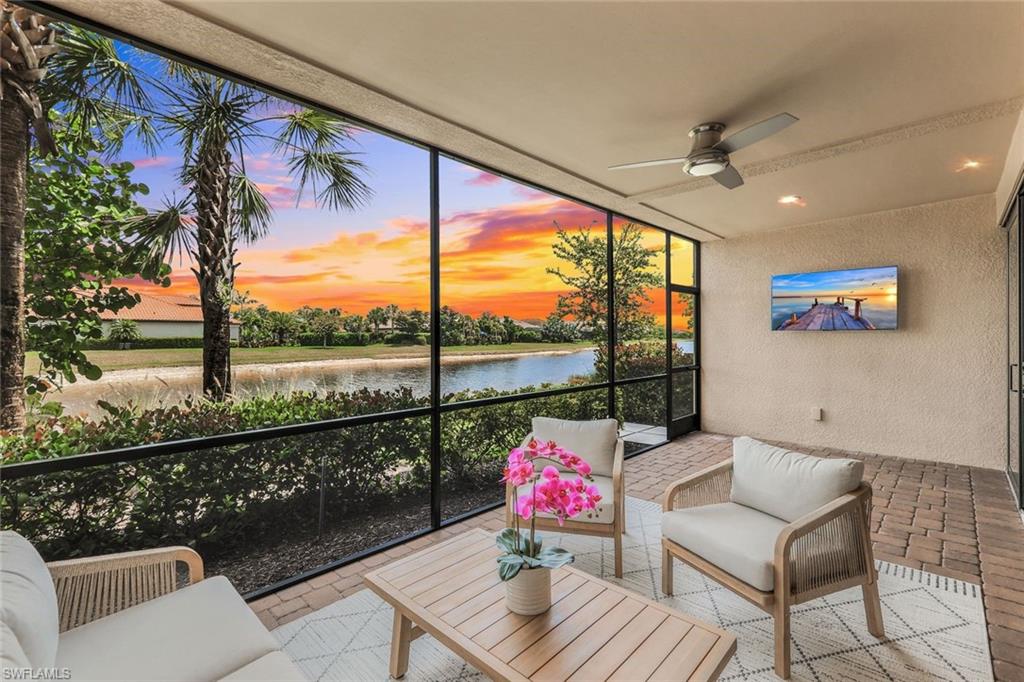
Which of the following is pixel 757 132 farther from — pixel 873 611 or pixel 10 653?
pixel 10 653

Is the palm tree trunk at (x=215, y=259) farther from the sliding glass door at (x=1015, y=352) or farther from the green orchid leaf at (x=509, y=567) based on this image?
the sliding glass door at (x=1015, y=352)

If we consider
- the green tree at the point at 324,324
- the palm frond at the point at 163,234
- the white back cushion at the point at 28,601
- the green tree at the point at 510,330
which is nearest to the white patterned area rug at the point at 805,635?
the white back cushion at the point at 28,601

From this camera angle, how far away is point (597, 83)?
2498 mm

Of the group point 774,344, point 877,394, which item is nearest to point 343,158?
point 774,344

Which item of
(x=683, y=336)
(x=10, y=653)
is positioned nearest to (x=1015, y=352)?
(x=683, y=336)

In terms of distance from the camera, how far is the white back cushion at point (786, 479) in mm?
2182

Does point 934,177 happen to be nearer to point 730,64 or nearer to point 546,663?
point 730,64

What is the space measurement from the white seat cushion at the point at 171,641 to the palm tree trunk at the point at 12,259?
96 cm

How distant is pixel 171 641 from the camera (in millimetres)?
1473

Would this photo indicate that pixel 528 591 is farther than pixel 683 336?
No

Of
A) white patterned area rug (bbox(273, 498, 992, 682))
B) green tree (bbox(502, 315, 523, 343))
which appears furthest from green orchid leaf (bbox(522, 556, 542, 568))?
green tree (bbox(502, 315, 523, 343))

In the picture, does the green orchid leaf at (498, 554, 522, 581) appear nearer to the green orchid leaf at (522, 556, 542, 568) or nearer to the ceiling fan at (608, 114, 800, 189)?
the green orchid leaf at (522, 556, 542, 568)

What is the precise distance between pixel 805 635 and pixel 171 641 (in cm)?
257

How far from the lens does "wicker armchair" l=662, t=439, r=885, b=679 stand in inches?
75.8
